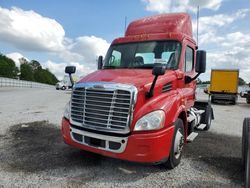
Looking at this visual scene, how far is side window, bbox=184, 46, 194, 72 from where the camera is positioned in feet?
18.7

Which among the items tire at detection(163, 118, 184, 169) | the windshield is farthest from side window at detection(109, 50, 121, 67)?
tire at detection(163, 118, 184, 169)

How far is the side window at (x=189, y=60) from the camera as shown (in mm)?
5707

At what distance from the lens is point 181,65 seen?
5.38 metres

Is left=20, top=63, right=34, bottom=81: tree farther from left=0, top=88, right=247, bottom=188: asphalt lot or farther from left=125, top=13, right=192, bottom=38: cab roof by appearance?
left=125, top=13, right=192, bottom=38: cab roof

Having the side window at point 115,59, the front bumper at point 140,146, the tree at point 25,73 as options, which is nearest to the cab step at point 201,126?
the side window at point 115,59

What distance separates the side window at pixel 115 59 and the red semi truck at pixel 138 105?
0.10 ft

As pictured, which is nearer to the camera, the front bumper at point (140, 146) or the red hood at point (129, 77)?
the front bumper at point (140, 146)

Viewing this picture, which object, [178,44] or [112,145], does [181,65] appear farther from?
[112,145]

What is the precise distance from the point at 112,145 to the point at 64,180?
93cm

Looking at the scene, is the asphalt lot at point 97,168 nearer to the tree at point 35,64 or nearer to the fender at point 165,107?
the fender at point 165,107

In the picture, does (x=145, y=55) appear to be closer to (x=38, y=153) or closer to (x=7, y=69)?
(x=38, y=153)

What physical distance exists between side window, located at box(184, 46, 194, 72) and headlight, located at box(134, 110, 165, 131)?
6.63 feet

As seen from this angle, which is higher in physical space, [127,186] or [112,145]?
[112,145]

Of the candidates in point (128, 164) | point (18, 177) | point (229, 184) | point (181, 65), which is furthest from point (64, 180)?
point (181, 65)
